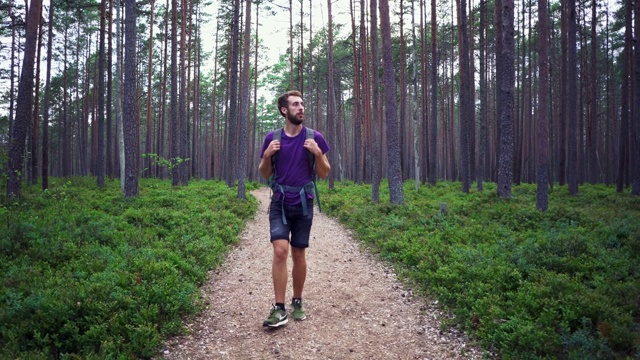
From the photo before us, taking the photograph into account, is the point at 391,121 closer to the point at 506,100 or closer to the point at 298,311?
the point at 506,100

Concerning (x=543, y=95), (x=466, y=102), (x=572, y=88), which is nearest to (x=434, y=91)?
(x=466, y=102)

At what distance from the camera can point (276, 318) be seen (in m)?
4.28

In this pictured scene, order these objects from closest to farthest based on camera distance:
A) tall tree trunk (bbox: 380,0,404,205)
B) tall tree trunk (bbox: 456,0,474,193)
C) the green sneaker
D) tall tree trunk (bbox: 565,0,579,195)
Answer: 1. the green sneaker
2. tall tree trunk (bbox: 380,0,404,205)
3. tall tree trunk (bbox: 565,0,579,195)
4. tall tree trunk (bbox: 456,0,474,193)

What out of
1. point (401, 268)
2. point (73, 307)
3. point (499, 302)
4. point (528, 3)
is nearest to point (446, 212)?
point (401, 268)

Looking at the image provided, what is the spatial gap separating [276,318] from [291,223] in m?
1.12

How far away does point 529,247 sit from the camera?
632 centimetres

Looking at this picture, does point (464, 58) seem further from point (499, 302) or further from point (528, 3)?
point (499, 302)

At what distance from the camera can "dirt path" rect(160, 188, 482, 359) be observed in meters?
4.04

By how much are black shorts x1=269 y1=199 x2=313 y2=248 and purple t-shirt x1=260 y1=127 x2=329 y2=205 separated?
0.32ft

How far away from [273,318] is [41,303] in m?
2.70

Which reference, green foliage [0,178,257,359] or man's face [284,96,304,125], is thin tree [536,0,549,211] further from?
man's face [284,96,304,125]

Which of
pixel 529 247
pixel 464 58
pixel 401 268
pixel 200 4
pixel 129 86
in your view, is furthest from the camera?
pixel 200 4

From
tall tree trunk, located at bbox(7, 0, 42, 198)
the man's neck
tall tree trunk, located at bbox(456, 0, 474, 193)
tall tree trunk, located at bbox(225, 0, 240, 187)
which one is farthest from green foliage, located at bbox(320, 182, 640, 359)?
tall tree trunk, located at bbox(225, 0, 240, 187)

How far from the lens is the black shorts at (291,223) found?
4141 mm
